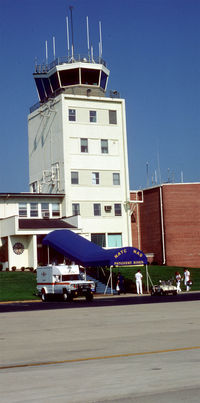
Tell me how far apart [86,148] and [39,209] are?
8.72m

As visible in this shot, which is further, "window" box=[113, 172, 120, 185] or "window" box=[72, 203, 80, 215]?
"window" box=[113, 172, 120, 185]

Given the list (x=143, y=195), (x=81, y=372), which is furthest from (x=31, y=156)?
(x=81, y=372)

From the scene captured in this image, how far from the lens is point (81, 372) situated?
34.0 ft

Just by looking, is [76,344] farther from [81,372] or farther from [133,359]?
[81,372]

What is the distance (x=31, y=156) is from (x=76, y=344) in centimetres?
5661

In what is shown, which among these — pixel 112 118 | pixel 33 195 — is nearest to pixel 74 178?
pixel 33 195

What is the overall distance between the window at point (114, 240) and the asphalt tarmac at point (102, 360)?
140 feet

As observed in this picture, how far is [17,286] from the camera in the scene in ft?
148

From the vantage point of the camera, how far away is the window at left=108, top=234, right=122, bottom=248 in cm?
6488

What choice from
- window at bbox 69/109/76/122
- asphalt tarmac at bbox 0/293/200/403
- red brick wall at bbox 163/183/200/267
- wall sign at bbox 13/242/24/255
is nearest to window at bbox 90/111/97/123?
window at bbox 69/109/76/122

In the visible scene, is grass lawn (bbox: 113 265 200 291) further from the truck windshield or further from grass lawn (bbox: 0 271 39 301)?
the truck windshield

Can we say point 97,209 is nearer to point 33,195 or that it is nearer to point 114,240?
point 114,240

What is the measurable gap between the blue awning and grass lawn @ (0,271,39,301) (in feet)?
11.9

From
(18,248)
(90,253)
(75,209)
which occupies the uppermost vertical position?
(75,209)
